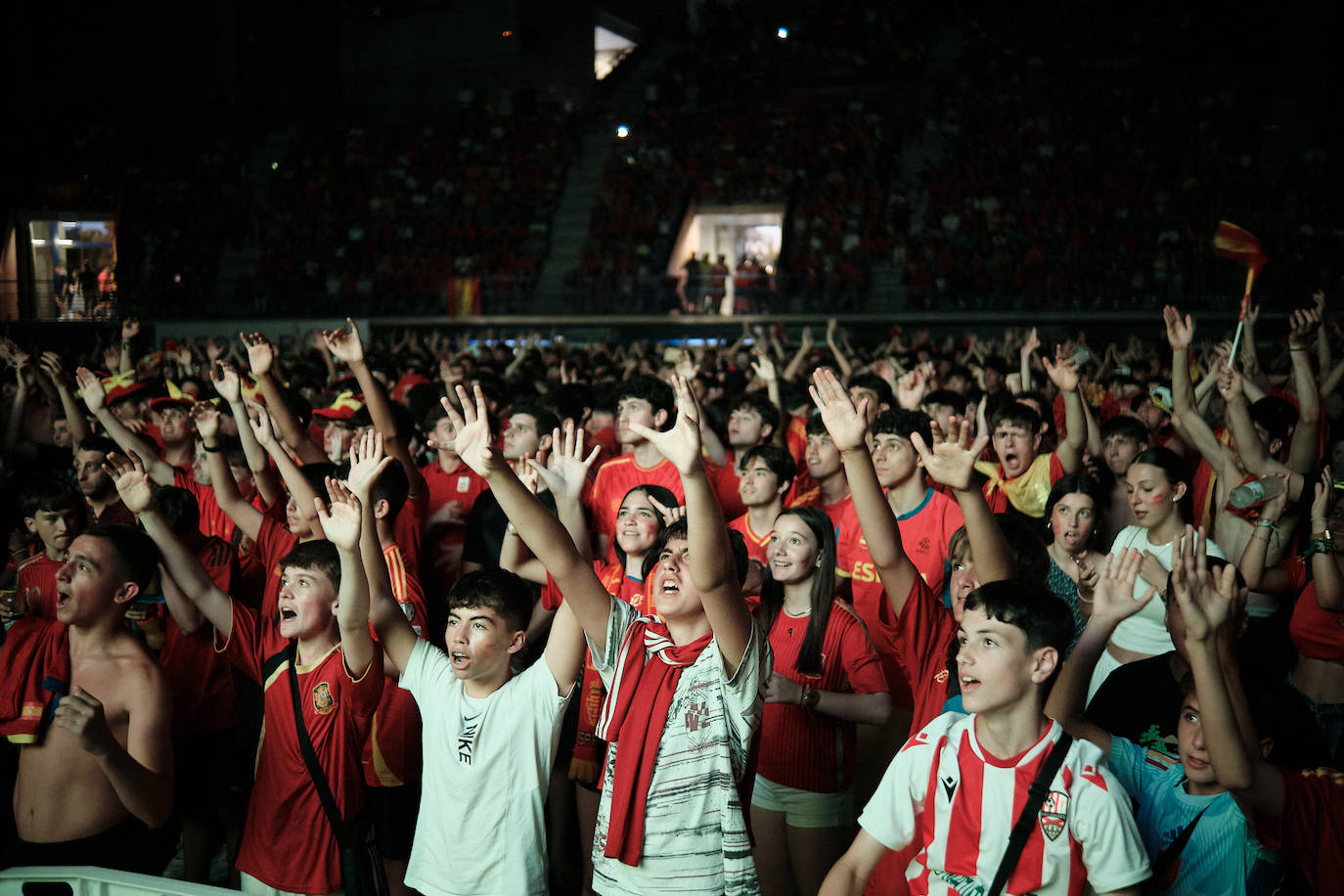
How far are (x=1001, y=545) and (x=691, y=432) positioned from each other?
1.19 meters

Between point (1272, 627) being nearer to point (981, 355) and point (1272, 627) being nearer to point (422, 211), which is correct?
point (981, 355)

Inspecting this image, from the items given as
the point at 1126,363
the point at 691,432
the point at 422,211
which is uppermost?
the point at 422,211

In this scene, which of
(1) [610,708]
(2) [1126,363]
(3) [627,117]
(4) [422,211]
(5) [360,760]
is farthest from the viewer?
(3) [627,117]

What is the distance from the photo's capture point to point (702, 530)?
107 inches

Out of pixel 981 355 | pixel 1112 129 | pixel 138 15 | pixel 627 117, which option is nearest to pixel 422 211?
pixel 627 117

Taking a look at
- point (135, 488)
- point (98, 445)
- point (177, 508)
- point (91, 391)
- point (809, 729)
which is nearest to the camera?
point (809, 729)

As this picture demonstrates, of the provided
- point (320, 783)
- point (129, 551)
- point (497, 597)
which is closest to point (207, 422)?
point (129, 551)

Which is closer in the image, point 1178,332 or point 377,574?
point 377,574

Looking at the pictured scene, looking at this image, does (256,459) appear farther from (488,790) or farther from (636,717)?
(636,717)

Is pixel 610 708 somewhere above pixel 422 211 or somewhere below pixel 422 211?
below

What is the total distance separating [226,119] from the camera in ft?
100.0

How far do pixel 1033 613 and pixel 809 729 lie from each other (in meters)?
1.17

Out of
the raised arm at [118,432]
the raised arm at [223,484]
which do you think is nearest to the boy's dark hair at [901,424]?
the raised arm at [223,484]

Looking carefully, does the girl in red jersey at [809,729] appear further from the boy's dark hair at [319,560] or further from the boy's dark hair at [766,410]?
the boy's dark hair at [766,410]
